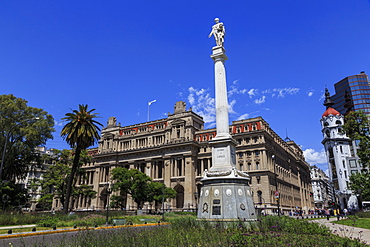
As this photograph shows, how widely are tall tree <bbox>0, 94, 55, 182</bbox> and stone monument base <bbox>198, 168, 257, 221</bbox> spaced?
36.5 metres

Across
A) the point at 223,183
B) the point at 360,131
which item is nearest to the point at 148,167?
the point at 360,131

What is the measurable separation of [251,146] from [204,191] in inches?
1773

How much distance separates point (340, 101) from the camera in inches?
5344

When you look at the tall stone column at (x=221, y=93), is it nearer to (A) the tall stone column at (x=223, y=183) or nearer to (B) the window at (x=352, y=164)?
(A) the tall stone column at (x=223, y=183)

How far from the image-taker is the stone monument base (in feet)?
59.3

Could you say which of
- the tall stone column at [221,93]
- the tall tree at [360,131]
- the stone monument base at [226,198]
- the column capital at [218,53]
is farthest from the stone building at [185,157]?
the column capital at [218,53]

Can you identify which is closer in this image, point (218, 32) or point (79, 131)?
point (218, 32)

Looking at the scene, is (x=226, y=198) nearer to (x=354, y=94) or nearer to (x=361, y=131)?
(x=361, y=131)

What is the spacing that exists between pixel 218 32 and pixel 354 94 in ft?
415

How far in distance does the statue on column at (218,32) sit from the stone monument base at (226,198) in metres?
12.4

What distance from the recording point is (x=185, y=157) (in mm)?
65875

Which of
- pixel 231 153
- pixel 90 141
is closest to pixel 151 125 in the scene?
pixel 90 141

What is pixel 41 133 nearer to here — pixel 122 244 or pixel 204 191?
pixel 204 191

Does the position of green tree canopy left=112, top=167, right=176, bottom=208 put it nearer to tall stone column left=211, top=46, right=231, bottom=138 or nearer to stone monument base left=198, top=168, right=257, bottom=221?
tall stone column left=211, top=46, right=231, bottom=138
